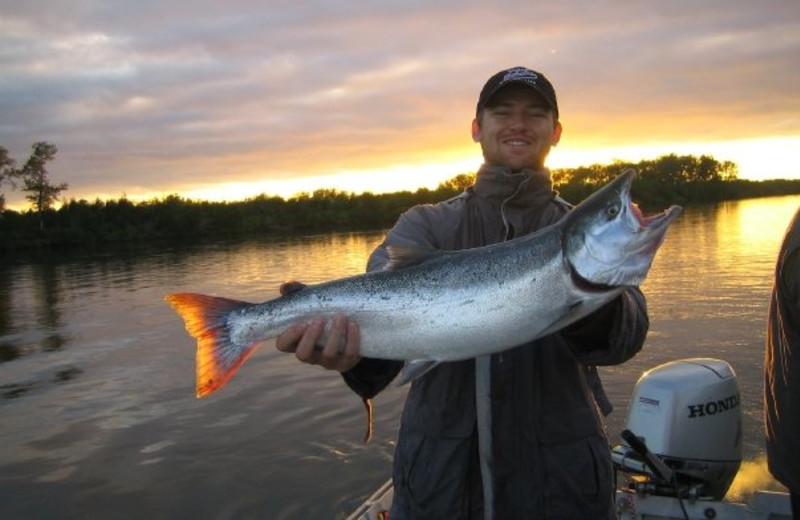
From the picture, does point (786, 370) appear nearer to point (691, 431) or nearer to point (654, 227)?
point (654, 227)

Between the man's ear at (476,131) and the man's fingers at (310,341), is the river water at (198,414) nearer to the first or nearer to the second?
the man's fingers at (310,341)

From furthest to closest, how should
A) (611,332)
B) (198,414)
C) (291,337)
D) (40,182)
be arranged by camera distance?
(40,182) < (198,414) < (291,337) < (611,332)

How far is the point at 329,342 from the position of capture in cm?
314

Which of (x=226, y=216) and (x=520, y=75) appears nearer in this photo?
(x=520, y=75)

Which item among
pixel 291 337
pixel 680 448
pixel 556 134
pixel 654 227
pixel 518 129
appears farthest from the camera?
pixel 680 448

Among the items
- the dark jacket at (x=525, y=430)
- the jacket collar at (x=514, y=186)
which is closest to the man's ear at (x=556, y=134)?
the jacket collar at (x=514, y=186)

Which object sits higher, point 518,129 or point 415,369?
point 518,129

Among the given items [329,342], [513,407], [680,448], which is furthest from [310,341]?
[680,448]

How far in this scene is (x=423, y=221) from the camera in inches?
134

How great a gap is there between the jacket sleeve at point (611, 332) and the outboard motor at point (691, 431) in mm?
2172

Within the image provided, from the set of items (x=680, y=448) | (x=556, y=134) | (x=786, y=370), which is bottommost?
(x=680, y=448)

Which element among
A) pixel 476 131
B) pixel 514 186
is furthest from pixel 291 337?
pixel 476 131

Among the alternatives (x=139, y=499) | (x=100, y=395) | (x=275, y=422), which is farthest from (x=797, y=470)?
(x=100, y=395)

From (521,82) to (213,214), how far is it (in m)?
75.2
